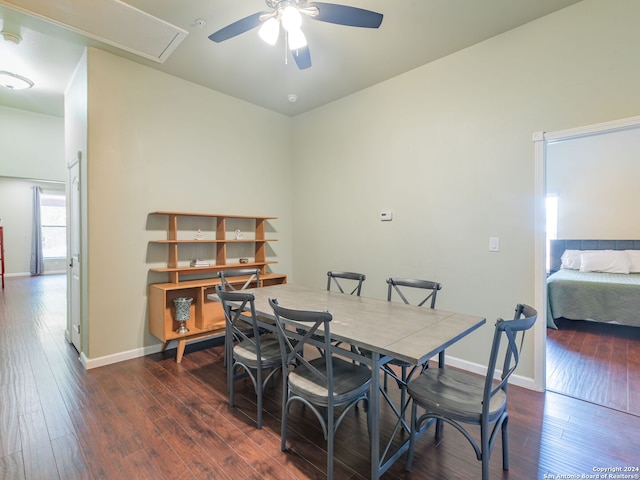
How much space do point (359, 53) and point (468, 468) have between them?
340 centimetres

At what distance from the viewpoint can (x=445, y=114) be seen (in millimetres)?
3078

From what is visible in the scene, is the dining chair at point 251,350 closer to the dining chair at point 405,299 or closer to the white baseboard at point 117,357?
the dining chair at point 405,299

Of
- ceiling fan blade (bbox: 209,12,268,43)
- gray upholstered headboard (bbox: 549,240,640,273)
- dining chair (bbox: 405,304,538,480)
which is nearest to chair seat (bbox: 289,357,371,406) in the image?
dining chair (bbox: 405,304,538,480)

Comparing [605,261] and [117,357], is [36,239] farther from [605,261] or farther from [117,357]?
[605,261]

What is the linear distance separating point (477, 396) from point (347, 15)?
2.36 meters

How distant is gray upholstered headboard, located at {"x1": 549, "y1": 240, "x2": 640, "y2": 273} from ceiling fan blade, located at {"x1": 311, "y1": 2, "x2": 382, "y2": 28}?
576 centimetres

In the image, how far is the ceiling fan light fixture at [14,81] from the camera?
11.4ft

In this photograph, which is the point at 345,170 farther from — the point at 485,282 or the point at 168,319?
the point at 168,319

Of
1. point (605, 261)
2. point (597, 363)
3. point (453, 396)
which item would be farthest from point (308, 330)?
point (605, 261)

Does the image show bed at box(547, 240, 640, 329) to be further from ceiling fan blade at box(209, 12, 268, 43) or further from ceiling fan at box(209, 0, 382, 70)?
ceiling fan blade at box(209, 12, 268, 43)

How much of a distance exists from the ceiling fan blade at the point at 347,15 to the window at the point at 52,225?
10097mm

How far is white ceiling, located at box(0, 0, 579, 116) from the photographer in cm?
236

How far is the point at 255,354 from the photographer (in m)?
2.21

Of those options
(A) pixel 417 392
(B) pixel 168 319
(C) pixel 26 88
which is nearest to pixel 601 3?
(A) pixel 417 392
